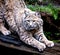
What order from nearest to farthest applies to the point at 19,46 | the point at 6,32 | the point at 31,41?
the point at 31,41 < the point at 19,46 < the point at 6,32

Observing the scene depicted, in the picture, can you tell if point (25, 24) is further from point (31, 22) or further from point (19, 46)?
point (19, 46)

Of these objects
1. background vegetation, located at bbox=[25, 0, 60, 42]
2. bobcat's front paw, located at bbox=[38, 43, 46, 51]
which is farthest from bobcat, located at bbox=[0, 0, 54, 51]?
background vegetation, located at bbox=[25, 0, 60, 42]

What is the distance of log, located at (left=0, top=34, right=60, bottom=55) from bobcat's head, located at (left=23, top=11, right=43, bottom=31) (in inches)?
12.6

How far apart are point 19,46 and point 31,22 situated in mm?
493

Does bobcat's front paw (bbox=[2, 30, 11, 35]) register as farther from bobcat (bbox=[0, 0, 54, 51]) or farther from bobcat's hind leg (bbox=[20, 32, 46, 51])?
Answer: bobcat's hind leg (bbox=[20, 32, 46, 51])

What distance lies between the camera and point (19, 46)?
3422 millimetres

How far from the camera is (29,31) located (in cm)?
331

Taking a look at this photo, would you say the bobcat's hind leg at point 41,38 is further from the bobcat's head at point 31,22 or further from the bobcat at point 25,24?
the bobcat's head at point 31,22

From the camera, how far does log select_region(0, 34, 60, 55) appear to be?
3.32m

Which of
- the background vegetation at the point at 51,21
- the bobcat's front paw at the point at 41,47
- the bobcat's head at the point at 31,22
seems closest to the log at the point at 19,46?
the bobcat's front paw at the point at 41,47

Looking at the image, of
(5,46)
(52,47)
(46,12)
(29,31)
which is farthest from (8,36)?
(46,12)

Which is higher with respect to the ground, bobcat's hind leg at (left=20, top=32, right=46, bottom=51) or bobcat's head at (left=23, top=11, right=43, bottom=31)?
bobcat's head at (left=23, top=11, right=43, bottom=31)

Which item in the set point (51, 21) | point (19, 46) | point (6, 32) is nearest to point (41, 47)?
point (19, 46)

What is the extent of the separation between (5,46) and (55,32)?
1.44 m
